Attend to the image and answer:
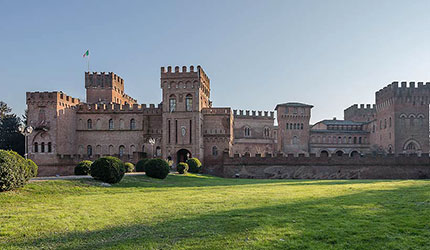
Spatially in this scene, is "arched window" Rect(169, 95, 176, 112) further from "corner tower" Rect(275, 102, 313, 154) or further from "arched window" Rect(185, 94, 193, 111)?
"corner tower" Rect(275, 102, 313, 154)

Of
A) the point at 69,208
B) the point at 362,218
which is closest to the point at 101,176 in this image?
the point at 69,208

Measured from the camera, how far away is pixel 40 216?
9930 millimetres

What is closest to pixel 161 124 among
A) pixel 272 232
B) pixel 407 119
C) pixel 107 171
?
pixel 107 171

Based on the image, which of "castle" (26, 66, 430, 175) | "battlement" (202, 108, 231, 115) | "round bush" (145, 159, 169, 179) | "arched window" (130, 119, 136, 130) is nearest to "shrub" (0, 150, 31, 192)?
"round bush" (145, 159, 169, 179)

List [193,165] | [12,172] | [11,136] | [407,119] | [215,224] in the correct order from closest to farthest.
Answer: [215,224] < [12,172] < [193,165] < [11,136] < [407,119]

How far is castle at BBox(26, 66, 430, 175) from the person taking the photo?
41.2 m

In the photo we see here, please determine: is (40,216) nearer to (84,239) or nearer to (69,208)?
(69,208)

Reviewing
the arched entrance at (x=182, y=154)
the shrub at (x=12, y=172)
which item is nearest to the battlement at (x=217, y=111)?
the arched entrance at (x=182, y=154)

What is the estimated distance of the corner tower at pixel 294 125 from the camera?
5656 cm

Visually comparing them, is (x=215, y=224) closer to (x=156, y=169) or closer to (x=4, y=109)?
(x=156, y=169)

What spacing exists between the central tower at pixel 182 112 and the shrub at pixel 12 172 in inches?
1059

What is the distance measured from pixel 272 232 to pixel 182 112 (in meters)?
34.7

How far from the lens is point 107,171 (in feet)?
63.2

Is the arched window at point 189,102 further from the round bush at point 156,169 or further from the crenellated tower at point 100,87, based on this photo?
the round bush at point 156,169
